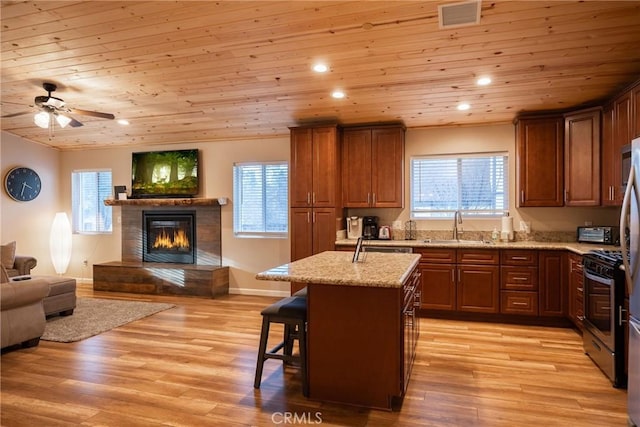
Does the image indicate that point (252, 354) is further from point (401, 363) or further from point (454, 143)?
point (454, 143)

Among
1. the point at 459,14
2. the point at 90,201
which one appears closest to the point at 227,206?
the point at 90,201

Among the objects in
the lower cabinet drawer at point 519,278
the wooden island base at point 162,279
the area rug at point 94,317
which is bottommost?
the area rug at point 94,317

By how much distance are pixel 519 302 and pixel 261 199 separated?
12.4 ft

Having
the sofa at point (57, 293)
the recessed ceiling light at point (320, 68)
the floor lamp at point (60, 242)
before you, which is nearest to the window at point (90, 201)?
the floor lamp at point (60, 242)

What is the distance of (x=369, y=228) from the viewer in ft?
17.1

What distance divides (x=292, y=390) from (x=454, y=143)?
12.4 feet

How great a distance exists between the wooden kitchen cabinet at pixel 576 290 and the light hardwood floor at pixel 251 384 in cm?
23

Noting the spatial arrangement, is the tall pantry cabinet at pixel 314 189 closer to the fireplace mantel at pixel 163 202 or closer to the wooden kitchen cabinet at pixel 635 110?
the fireplace mantel at pixel 163 202

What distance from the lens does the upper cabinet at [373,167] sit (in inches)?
198

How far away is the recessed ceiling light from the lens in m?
3.54

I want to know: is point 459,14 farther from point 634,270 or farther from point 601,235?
point 601,235

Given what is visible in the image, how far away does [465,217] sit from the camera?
5098 mm

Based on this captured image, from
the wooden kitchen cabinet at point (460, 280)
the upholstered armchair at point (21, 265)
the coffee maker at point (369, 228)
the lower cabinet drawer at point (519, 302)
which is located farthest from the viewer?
the upholstered armchair at point (21, 265)

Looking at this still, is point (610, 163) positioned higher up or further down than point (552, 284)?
higher up
